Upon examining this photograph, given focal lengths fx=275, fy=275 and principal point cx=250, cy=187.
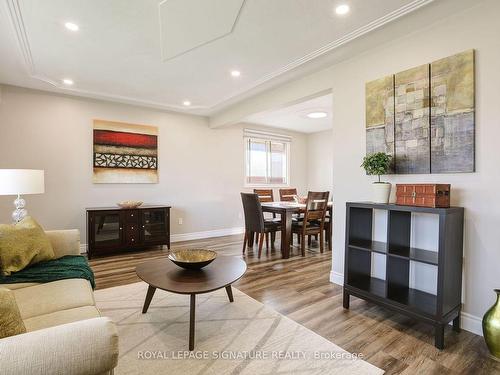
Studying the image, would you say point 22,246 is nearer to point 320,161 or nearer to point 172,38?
point 172,38

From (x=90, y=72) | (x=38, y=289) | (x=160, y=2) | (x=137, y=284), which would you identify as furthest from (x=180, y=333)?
(x=90, y=72)

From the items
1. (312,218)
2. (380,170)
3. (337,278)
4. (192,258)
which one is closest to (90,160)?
(192,258)

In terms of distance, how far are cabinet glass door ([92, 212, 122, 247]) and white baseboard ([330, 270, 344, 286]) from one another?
10.4 ft

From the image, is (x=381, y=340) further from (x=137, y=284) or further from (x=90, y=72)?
(x=90, y=72)

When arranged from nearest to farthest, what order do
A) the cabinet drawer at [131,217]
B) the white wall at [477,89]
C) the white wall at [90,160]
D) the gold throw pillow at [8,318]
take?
1. the gold throw pillow at [8,318]
2. the white wall at [477,89]
3. the white wall at [90,160]
4. the cabinet drawer at [131,217]

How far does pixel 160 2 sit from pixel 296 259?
133 inches

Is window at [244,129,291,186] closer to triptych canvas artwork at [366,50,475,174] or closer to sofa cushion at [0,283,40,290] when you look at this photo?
triptych canvas artwork at [366,50,475,174]

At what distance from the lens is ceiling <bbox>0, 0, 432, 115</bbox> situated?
2125 mm

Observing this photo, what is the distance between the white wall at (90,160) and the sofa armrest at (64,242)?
2042mm

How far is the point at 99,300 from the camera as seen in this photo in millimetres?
Answer: 2566

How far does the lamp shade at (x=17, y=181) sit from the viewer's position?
8.48ft

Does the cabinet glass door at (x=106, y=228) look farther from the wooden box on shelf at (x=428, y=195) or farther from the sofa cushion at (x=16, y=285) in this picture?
the wooden box on shelf at (x=428, y=195)

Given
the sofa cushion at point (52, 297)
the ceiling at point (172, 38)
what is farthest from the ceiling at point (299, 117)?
the sofa cushion at point (52, 297)

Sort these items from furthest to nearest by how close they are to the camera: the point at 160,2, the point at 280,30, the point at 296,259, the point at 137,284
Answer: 1. the point at 296,259
2. the point at 137,284
3. the point at 280,30
4. the point at 160,2
